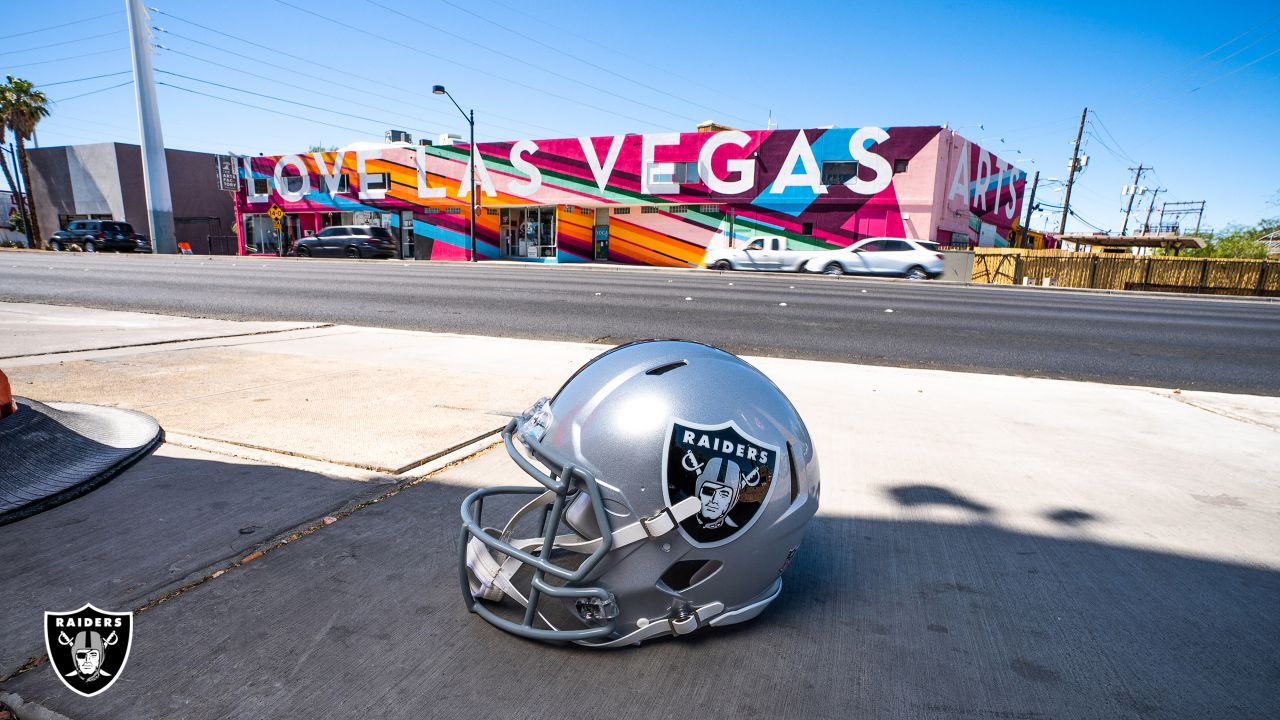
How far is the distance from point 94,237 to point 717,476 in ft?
149

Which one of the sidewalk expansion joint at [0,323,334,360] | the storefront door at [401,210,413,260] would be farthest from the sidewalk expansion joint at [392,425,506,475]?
the storefront door at [401,210,413,260]

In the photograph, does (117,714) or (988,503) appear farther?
(988,503)

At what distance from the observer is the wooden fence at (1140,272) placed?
22391mm

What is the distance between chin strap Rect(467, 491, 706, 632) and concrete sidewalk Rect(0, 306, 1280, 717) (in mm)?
114

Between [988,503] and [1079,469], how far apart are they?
936mm

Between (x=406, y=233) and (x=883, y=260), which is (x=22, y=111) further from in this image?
(x=883, y=260)

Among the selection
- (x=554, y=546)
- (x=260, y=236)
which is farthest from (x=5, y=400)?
(x=260, y=236)

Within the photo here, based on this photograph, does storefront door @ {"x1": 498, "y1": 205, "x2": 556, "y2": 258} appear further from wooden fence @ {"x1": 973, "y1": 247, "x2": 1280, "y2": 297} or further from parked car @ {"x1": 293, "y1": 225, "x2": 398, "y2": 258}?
wooden fence @ {"x1": 973, "y1": 247, "x2": 1280, "y2": 297}

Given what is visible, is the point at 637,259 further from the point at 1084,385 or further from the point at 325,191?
the point at 1084,385

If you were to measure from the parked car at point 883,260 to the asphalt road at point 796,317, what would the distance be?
622 centimetres

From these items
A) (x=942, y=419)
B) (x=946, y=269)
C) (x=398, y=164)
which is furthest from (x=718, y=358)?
(x=398, y=164)

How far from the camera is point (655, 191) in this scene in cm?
3198

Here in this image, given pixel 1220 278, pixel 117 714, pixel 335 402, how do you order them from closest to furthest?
pixel 117 714
pixel 335 402
pixel 1220 278

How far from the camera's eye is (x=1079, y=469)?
3443 millimetres
